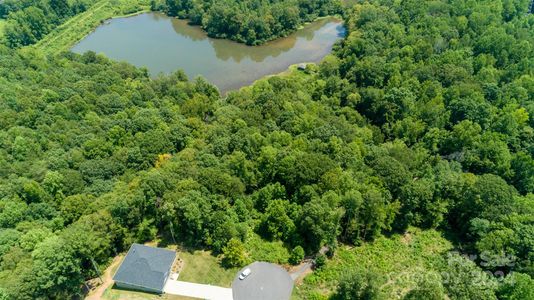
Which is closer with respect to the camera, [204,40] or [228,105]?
[228,105]

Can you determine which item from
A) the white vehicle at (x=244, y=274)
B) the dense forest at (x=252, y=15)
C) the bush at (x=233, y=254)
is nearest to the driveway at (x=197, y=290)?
the white vehicle at (x=244, y=274)

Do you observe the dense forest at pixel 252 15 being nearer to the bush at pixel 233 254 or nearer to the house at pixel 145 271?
the bush at pixel 233 254

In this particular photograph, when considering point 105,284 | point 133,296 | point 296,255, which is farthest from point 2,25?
point 296,255

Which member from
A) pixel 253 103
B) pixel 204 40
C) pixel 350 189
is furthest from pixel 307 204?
pixel 204 40

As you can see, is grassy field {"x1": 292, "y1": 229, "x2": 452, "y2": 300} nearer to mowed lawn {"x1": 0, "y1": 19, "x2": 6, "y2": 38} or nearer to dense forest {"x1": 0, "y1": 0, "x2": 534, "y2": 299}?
dense forest {"x1": 0, "y1": 0, "x2": 534, "y2": 299}

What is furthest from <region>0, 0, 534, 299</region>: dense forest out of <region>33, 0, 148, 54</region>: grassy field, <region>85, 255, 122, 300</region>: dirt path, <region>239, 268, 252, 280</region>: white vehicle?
<region>33, 0, 148, 54</region>: grassy field

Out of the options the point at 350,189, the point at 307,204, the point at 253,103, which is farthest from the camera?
the point at 253,103

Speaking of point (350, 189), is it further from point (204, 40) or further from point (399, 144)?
point (204, 40)

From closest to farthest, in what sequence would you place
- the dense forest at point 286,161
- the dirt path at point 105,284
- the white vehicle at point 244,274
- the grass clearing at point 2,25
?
the dirt path at point 105,284
the white vehicle at point 244,274
the dense forest at point 286,161
the grass clearing at point 2,25
